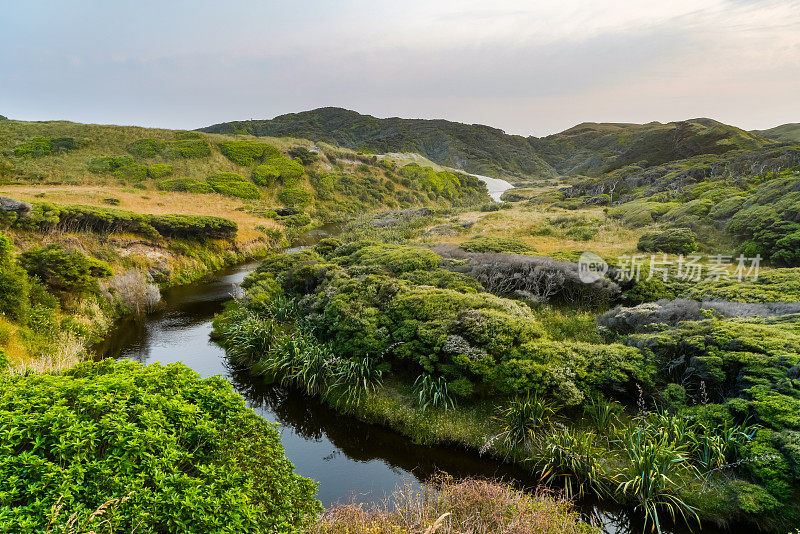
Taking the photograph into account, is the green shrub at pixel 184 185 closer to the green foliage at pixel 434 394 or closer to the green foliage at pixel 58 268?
the green foliage at pixel 58 268

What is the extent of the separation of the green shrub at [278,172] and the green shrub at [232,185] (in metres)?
3.08

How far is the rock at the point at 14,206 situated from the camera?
19281 mm

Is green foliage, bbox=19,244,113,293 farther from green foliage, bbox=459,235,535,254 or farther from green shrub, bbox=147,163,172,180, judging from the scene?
green shrub, bbox=147,163,172,180

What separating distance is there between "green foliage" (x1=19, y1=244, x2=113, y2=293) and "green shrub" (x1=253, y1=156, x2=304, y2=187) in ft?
136

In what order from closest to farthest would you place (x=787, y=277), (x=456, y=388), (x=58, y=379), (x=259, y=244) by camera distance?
(x=58, y=379)
(x=456, y=388)
(x=787, y=277)
(x=259, y=244)

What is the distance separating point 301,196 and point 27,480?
54474 millimetres

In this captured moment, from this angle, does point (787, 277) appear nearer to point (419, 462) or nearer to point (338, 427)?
point (419, 462)

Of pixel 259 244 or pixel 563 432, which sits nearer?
pixel 563 432

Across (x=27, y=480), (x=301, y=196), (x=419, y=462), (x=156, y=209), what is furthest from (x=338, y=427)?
(x=301, y=196)

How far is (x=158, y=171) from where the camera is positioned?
46.8 meters

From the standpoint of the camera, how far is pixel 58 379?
16.2 feet

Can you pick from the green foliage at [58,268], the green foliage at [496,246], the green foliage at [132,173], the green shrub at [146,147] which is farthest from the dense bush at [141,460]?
the green shrub at [146,147]

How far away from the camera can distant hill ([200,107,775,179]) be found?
413 feet

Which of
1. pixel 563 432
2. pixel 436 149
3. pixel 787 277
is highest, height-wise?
pixel 436 149
